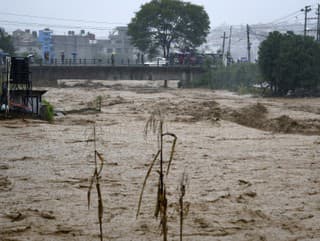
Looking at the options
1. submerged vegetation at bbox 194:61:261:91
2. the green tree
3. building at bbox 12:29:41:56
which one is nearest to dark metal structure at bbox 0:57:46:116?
submerged vegetation at bbox 194:61:261:91

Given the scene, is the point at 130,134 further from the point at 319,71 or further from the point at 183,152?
the point at 319,71

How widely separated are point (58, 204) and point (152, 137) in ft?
33.0

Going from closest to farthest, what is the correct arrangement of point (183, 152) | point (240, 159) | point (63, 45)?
point (240, 159), point (183, 152), point (63, 45)

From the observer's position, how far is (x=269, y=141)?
19.2 meters

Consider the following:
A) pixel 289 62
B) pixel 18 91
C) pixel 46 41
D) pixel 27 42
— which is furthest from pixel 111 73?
pixel 27 42

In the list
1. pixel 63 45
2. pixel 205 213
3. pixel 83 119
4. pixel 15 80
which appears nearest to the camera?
pixel 205 213

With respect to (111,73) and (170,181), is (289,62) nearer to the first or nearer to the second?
(111,73)

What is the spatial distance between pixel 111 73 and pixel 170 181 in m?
48.6

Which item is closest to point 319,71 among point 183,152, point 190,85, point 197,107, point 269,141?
point 197,107

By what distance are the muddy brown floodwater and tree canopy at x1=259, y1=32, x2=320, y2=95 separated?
19.2m

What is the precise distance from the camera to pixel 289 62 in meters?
42.7

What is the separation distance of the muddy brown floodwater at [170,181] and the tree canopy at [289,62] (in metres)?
19.2

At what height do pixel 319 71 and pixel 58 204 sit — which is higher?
pixel 319 71

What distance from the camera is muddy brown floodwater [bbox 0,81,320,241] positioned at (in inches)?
337
